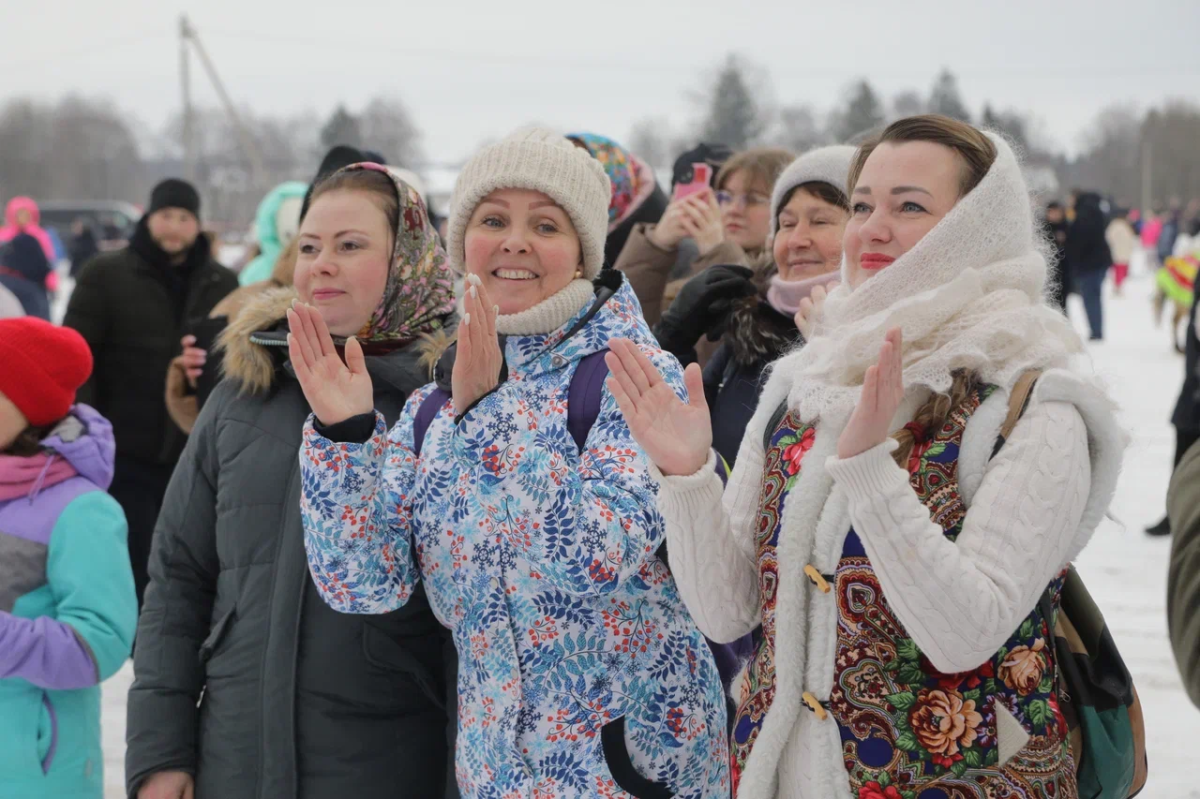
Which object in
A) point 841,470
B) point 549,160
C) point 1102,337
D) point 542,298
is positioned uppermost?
point 549,160

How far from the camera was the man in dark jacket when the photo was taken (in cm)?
523

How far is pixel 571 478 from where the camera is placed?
1.96 metres

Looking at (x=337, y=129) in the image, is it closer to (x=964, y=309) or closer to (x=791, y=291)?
(x=791, y=291)

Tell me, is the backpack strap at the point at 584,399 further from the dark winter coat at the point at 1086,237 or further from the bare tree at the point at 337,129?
the bare tree at the point at 337,129

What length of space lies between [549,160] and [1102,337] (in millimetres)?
16494

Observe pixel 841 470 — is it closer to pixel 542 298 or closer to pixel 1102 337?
pixel 542 298

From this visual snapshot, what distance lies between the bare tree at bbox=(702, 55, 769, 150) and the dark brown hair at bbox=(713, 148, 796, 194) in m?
49.0

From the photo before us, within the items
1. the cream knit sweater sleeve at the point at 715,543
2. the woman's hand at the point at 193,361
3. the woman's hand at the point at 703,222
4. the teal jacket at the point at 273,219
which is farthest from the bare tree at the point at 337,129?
the cream knit sweater sleeve at the point at 715,543

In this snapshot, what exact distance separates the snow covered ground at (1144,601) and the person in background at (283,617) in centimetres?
145

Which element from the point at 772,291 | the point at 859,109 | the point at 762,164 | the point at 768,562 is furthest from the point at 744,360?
the point at 859,109

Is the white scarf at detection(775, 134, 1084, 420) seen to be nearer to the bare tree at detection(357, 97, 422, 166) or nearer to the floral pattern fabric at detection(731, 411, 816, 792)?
the floral pattern fabric at detection(731, 411, 816, 792)

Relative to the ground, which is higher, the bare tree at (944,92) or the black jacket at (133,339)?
the bare tree at (944,92)

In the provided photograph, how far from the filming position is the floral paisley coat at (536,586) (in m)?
2.03

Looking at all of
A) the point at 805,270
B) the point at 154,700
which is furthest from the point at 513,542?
the point at 805,270
